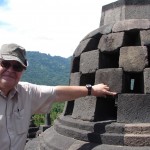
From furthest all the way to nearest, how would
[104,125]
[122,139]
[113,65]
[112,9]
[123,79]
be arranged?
[112,9] → [113,65] → [123,79] → [104,125] → [122,139]

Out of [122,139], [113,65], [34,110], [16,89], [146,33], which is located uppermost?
[146,33]

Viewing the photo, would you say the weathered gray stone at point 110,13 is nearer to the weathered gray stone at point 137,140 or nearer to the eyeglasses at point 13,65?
the weathered gray stone at point 137,140

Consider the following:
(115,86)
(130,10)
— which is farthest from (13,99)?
(130,10)

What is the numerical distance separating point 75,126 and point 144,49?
1544 millimetres

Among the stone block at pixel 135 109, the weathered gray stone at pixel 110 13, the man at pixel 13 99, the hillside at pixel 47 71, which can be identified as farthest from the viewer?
the hillside at pixel 47 71

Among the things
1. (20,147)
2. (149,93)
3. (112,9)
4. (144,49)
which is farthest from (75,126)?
(112,9)

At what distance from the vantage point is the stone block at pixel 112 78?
4.34 meters

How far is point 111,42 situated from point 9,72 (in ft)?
7.59

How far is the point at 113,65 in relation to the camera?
16.3 ft

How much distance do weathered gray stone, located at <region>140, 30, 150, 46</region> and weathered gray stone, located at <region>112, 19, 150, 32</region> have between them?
0.10 m

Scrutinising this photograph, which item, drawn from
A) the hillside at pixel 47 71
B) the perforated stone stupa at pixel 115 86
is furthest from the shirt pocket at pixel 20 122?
the hillside at pixel 47 71

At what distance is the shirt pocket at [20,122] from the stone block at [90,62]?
218cm

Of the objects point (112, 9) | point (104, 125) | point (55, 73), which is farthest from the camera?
point (55, 73)

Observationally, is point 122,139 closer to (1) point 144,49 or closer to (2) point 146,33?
(1) point 144,49
